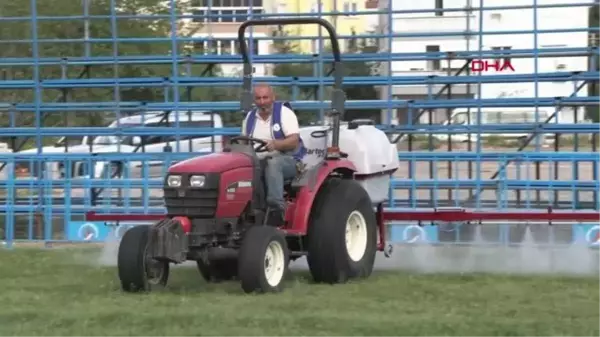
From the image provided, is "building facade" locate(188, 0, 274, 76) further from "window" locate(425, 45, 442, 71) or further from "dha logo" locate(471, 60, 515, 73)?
"dha logo" locate(471, 60, 515, 73)

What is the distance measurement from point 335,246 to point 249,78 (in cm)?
178

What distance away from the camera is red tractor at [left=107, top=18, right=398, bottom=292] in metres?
8.39

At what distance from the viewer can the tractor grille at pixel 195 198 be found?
8.39 metres

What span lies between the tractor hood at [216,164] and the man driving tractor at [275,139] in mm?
209

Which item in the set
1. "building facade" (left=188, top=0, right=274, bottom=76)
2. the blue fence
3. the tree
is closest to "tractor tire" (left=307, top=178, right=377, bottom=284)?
the blue fence

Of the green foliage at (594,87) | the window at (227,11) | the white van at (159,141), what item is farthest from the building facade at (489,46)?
the white van at (159,141)

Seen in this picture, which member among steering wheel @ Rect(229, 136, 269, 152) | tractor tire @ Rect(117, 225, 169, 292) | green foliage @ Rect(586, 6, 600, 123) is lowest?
tractor tire @ Rect(117, 225, 169, 292)

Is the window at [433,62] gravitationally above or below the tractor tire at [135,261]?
above

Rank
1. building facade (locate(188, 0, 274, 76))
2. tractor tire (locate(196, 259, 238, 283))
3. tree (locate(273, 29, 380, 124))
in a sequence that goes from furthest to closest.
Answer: tree (locate(273, 29, 380, 124)) < building facade (locate(188, 0, 274, 76)) < tractor tire (locate(196, 259, 238, 283))

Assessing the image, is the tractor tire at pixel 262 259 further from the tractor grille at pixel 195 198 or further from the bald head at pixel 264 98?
the bald head at pixel 264 98

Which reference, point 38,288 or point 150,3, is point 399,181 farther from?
point 150,3

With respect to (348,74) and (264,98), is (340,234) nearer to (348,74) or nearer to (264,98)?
(264,98)

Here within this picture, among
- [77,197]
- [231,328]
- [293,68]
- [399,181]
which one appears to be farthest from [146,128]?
[231,328]

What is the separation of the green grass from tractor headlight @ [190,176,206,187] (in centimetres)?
86
